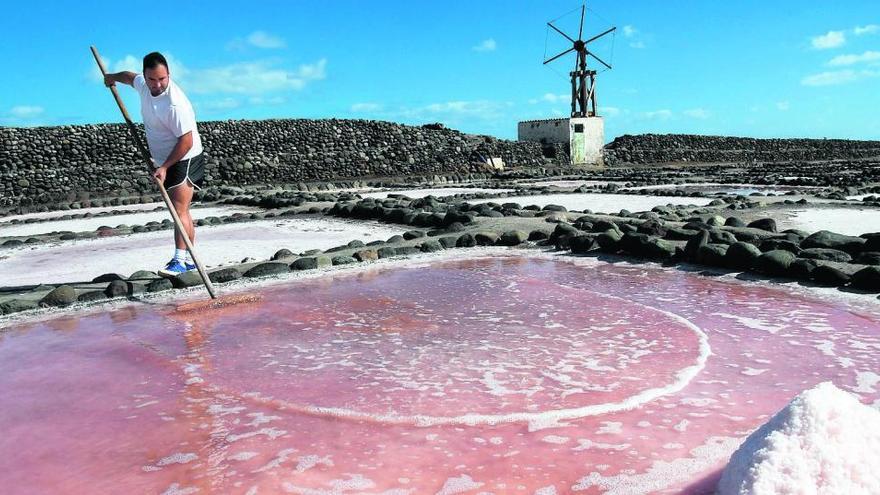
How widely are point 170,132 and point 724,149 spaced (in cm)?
→ 4691

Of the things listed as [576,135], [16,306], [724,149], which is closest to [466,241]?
[16,306]

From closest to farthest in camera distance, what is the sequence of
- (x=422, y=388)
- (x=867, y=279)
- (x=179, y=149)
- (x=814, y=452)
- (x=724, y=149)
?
(x=814, y=452) → (x=422, y=388) → (x=867, y=279) → (x=179, y=149) → (x=724, y=149)

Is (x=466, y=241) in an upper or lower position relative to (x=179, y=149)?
lower

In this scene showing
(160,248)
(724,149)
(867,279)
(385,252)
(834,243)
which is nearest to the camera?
(867,279)

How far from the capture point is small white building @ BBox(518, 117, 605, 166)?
112ft

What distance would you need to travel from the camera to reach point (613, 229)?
6.50m

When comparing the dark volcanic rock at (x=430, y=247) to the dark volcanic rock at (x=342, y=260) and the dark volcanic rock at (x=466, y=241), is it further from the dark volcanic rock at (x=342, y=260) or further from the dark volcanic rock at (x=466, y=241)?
the dark volcanic rock at (x=342, y=260)

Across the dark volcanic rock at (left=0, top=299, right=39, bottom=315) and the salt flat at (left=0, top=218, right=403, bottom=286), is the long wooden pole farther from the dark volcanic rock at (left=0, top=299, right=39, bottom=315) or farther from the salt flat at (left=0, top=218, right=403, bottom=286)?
the salt flat at (left=0, top=218, right=403, bottom=286)

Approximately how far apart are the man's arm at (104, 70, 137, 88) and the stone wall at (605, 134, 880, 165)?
3352 centimetres

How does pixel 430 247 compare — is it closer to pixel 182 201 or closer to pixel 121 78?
pixel 182 201

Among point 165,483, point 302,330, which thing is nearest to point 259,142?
point 302,330

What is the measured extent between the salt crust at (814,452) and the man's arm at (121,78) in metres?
4.85

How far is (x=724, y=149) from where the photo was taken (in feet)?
155

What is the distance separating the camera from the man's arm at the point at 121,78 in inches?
209
